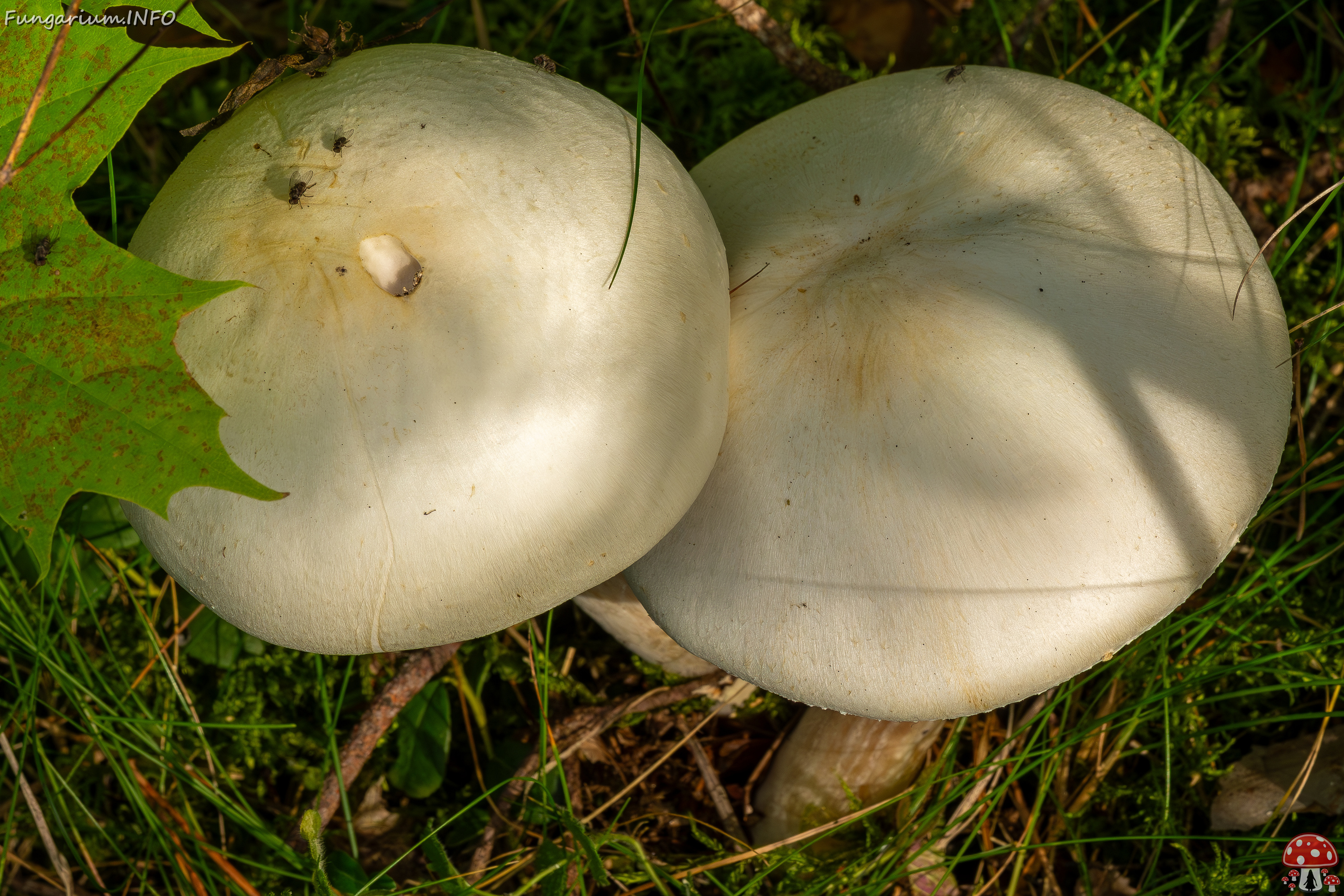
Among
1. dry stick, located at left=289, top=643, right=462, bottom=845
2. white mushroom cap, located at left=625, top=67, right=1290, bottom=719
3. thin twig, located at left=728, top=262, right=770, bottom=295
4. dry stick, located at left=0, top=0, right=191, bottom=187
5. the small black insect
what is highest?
dry stick, located at left=0, top=0, right=191, bottom=187

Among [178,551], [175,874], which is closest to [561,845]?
[175,874]

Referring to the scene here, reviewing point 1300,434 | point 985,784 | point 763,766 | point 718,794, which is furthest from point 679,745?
point 1300,434

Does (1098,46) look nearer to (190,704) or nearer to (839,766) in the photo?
(839,766)

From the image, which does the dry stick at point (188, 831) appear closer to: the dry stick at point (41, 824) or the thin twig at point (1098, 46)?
the dry stick at point (41, 824)

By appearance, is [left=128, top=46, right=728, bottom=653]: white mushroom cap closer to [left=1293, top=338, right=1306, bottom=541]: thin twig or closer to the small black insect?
the small black insect

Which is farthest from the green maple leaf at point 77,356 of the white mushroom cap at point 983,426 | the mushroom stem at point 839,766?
the mushroom stem at point 839,766

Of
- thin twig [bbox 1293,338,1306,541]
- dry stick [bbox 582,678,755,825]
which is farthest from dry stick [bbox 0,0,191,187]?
thin twig [bbox 1293,338,1306,541]
